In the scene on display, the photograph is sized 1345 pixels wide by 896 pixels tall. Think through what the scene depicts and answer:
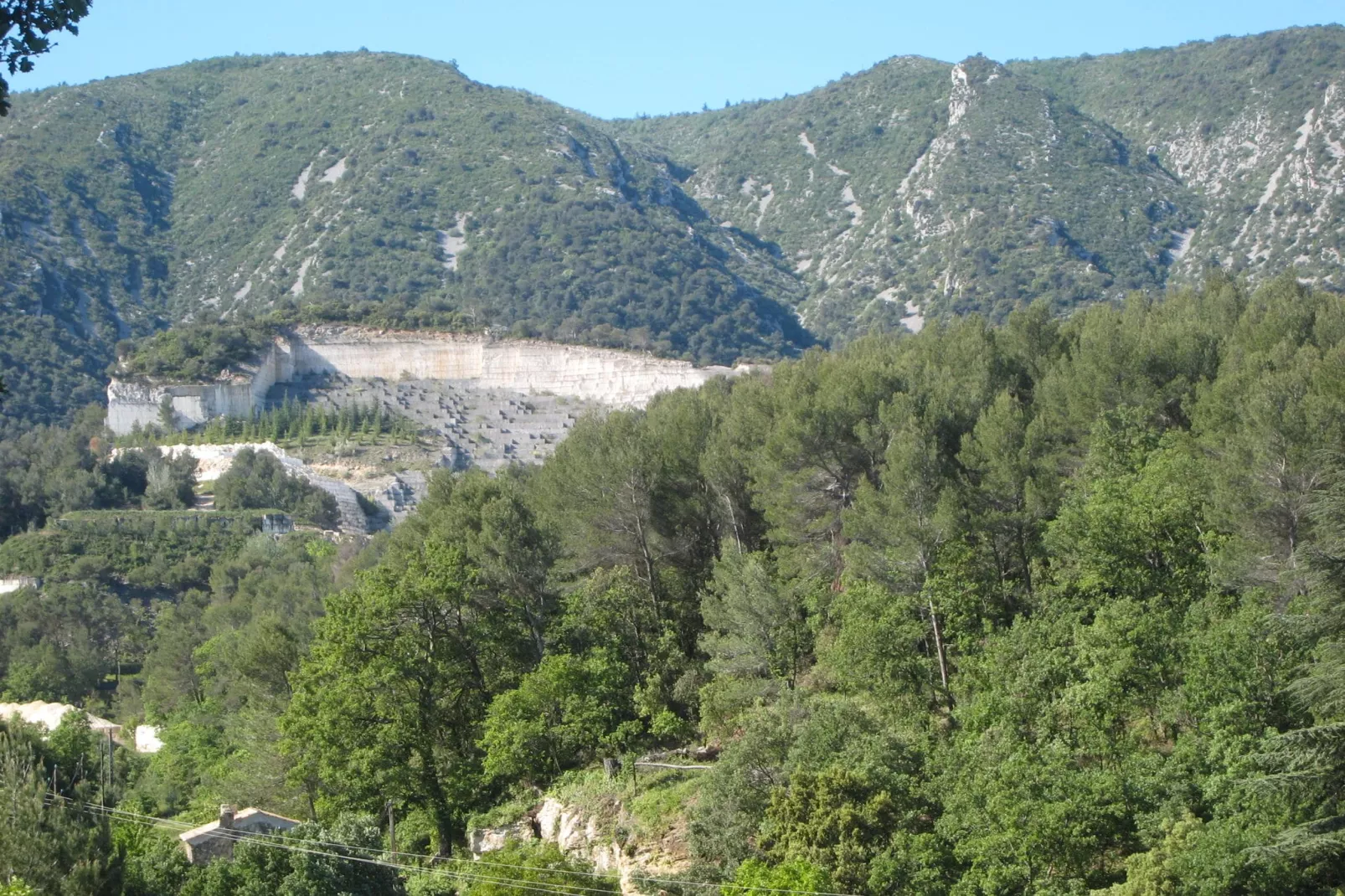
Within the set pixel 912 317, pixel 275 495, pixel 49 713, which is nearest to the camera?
pixel 49 713

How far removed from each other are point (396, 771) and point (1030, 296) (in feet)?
284

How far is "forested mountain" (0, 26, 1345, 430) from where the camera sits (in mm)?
113312

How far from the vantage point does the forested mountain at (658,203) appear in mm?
113312

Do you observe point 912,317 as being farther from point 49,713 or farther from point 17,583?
point 49,713

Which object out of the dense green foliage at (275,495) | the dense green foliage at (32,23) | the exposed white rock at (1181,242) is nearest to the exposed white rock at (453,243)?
the exposed white rock at (1181,242)

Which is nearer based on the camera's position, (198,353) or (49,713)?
(49,713)

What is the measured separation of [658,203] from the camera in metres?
152

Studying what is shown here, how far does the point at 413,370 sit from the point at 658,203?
2109 inches

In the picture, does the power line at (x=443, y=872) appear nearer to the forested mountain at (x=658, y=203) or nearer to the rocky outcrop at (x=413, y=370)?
the rocky outcrop at (x=413, y=370)

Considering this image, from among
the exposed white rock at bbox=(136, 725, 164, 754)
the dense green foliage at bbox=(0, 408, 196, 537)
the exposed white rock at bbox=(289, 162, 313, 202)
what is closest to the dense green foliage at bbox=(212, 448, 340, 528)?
the dense green foliage at bbox=(0, 408, 196, 537)

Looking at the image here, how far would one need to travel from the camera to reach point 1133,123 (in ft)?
460

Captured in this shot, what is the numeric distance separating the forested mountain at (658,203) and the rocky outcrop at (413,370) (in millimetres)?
3783

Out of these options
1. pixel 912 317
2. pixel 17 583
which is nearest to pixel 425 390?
pixel 912 317

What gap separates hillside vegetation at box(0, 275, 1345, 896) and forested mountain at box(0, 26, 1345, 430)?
6410 centimetres
